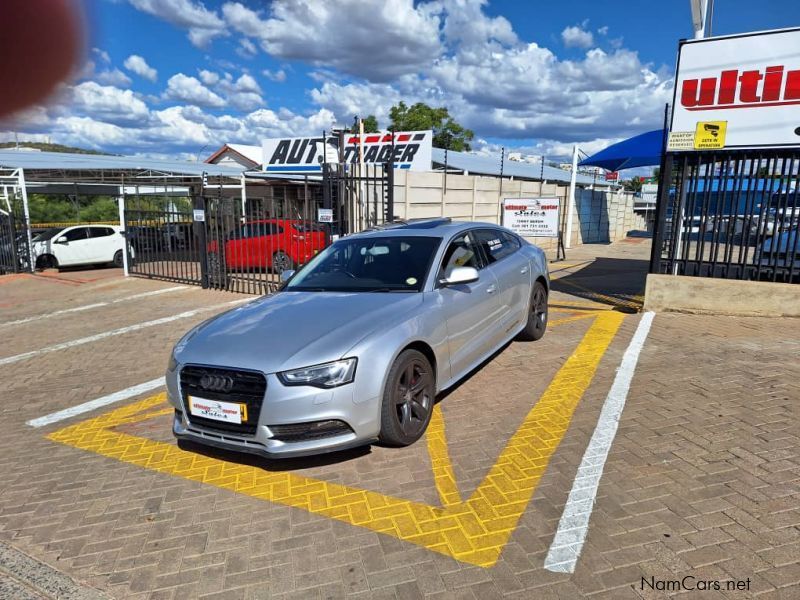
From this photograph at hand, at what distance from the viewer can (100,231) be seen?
16.3m

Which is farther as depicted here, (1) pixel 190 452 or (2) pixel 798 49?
(2) pixel 798 49

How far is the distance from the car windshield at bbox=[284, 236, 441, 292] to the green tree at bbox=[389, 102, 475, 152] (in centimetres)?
3657

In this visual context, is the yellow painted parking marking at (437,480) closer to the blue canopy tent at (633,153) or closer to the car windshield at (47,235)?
the car windshield at (47,235)

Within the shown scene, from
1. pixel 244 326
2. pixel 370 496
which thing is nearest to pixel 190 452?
pixel 244 326

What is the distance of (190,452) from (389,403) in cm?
166

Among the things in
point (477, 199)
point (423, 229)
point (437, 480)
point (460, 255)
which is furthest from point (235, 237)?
point (437, 480)

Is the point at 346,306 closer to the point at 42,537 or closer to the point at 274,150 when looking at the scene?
the point at 42,537

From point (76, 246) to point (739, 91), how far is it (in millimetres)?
16855

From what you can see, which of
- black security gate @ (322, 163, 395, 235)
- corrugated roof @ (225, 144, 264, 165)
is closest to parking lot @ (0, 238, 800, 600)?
black security gate @ (322, 163, 395, 235)

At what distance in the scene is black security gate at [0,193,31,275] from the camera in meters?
14.8

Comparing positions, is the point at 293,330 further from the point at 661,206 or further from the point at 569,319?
the point at 661,206

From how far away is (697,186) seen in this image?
7516 millimetres

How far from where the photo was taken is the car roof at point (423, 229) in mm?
4879

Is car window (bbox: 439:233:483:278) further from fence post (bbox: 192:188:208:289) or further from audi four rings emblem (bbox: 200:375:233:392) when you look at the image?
fence post (bbox: 192:188:208:289)
